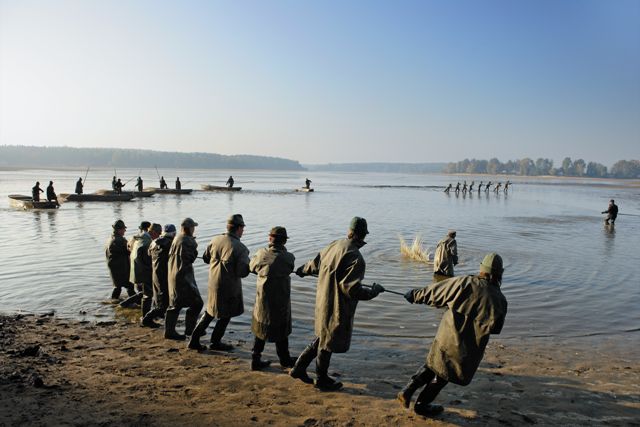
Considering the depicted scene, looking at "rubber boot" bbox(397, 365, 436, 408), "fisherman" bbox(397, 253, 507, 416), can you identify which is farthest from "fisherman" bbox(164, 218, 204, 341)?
"fisherman" bbox(397, 253, 507, 416)

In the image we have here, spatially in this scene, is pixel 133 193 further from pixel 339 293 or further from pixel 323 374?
pixel 339 293

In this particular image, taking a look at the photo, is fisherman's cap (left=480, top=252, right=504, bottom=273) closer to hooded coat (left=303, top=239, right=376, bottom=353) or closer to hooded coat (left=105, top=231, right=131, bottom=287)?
hooded coat (left=303, top=239, right=376, bottom=353)

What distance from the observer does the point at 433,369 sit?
543 centimetres

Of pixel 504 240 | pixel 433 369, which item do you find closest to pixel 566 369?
pixel 433 369

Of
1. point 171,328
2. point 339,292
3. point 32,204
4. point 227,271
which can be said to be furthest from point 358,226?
point 32,204

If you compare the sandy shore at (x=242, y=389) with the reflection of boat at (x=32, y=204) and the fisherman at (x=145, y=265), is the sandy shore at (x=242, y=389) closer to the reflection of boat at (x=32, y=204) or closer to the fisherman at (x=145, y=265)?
the fisherman at (x=145, y=265)

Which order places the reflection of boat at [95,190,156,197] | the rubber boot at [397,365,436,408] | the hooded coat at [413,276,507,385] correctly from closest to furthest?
the hooded coat at [413,276,507,385] → the rubber boot at [397,365,436,408] → the reflection of boat at [95,190,156,197]

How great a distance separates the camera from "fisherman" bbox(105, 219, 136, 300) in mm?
10289

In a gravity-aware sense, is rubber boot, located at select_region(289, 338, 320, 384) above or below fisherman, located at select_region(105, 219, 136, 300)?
below

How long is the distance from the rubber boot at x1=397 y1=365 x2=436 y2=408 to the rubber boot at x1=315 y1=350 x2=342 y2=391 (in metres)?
0.95

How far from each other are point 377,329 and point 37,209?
100 feet

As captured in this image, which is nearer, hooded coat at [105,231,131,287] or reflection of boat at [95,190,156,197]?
hooded coat at [105,231,131,287]

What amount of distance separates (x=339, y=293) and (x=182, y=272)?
3159mm

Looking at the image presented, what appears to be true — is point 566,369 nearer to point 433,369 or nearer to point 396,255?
point 433,369
